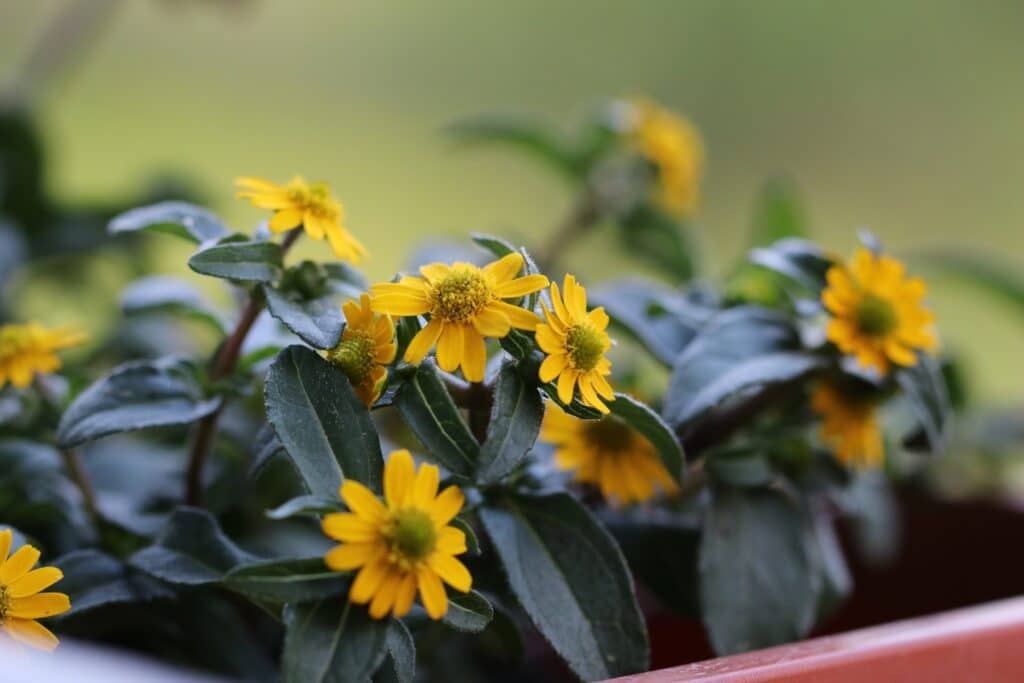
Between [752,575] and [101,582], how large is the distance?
303 millimetres

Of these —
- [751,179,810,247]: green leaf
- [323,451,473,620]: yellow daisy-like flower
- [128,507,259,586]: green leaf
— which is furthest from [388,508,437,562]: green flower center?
[751,179,810,247]: green leaf

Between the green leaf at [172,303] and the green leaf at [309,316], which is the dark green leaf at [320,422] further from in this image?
the green leaf at [172,303]

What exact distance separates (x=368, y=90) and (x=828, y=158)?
65 cm

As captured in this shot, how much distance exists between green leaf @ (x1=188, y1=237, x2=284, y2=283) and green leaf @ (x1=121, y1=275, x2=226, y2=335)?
10 centimetres

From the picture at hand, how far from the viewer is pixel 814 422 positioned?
569mm

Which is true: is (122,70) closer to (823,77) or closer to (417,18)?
(417,18)

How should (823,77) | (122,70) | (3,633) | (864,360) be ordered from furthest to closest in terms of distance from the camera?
(823,77), (122,70), (864,360), (3,633)

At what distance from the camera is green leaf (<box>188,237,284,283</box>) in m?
0.40

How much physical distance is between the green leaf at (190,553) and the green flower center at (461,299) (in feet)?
0.45

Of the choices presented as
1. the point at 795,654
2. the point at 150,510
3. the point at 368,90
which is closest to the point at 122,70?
the point at 368,90

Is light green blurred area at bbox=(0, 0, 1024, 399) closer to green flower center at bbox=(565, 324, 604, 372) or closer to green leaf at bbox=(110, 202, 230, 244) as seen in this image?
green leaf at bbox=(110, 202, 230, 244)

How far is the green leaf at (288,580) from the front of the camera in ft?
1.11

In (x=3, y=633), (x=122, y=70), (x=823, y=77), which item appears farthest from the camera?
(x=823, y=77)

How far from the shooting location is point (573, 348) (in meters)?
0.38
